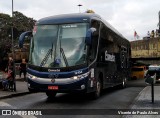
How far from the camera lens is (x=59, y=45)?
14.3 metres

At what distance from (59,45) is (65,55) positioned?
19.6 inches

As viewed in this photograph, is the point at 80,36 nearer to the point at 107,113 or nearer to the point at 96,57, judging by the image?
the point at 96,57

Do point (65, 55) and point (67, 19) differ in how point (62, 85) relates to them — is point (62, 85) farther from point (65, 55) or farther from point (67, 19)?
point (67, 19)

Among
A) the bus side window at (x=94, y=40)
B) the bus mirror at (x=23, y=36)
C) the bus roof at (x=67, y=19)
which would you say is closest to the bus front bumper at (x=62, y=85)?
the bus side window at (x=94, y=40)

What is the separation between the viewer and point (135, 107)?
41.3 ft

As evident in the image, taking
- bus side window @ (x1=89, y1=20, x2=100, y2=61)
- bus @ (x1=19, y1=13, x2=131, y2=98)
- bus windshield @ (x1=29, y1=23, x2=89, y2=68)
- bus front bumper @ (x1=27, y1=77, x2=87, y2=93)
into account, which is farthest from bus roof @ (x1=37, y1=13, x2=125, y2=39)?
bus front bumper @ (x1=27, y1=77, x2=87, y2=93)

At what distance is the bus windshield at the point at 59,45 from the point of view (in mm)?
13992

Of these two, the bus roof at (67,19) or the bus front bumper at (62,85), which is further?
the bus roof at (67,19)

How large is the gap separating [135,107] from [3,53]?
165ft

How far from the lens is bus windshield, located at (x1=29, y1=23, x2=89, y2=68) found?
45.9 ft

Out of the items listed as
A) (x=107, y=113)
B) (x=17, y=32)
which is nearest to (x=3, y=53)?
(x=17, y=32)

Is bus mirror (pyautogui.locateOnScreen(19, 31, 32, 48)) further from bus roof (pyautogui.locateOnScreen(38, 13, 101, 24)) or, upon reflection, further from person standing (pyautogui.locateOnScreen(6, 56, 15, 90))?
person standing (pyautogui.locateOnScreen(6, 56, 15, 90))

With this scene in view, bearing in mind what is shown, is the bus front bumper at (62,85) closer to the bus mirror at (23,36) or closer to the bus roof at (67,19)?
the bus mirror at (23,36)

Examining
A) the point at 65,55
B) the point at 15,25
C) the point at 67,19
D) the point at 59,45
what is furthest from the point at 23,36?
the point at 15,25
